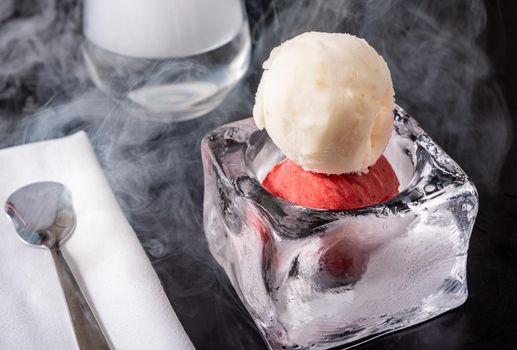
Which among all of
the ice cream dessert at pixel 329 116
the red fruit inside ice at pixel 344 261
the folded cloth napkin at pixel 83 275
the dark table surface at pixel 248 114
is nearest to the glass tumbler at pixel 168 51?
the dark table surface at pixel 248 114

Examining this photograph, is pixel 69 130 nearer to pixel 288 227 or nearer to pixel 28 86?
pixel 28 86

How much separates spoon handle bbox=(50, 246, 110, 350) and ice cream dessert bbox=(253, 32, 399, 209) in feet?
0.67

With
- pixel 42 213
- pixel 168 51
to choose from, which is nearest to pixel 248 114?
pixel 168 51

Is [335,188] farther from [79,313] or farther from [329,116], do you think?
[79,313]

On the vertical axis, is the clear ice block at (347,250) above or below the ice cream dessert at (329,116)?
below

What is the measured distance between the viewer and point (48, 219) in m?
0.83

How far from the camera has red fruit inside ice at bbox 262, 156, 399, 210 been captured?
2.32ft

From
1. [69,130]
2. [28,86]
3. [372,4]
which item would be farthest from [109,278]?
[372,4]

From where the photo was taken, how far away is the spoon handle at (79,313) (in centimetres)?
68

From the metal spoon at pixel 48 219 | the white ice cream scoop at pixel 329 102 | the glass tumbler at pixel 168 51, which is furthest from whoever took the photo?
the glass tumbler at pixel 168 51

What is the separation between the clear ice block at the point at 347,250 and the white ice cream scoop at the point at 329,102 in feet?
0.16

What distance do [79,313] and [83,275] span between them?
0.07 meters

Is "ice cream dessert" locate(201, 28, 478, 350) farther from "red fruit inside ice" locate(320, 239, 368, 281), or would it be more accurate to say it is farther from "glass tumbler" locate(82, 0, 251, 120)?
"glass tumbler" locate(82, 0, 251, 120)

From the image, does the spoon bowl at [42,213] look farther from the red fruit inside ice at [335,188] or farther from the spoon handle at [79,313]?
the red fruit inside ice at [335,188]
